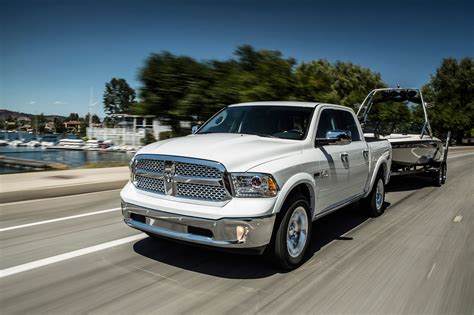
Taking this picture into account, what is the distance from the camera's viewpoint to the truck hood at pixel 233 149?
13.4ft

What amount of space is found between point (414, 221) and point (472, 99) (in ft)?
255

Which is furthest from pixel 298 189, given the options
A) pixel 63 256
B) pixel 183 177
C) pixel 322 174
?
pixel 63 256

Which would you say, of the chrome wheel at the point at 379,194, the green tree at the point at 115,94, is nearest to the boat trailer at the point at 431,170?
the chrome wheel at the point at 379,194

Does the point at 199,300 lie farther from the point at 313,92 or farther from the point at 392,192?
the point at 313,92

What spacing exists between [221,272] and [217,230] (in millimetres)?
680

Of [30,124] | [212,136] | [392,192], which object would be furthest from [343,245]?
[30,124]

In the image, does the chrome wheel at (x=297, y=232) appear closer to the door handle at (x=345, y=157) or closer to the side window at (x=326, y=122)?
the side window at (x=326, y=122)

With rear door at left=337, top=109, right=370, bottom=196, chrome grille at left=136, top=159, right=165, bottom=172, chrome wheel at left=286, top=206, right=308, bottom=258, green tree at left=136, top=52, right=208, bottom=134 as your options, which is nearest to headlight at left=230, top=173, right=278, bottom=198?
chrome wheel at left=286, top=206, right=308, bottom=258

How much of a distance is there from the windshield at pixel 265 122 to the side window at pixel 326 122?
0.66ft

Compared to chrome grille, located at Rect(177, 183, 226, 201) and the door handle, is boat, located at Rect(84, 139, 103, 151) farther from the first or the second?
chrome grille, located at Rect(177, 183, 226, 201)

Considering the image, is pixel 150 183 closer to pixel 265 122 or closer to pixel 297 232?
pixel 297 232

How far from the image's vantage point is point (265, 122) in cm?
556

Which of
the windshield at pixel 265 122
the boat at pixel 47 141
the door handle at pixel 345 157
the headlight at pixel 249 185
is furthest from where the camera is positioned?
the boat at pixel 47 141

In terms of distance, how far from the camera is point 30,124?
6212 cm
